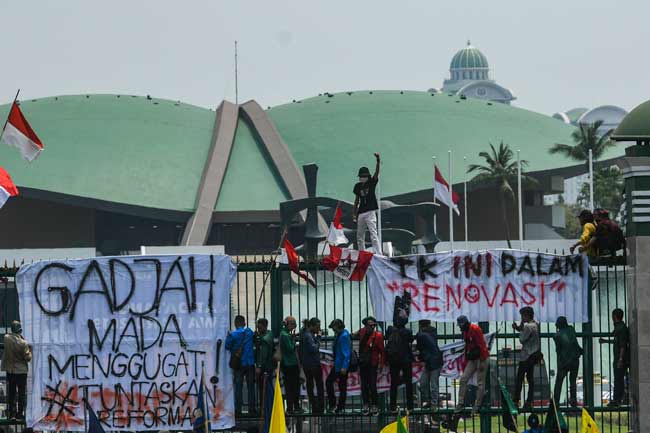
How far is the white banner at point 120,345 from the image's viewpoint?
1986 centimetres

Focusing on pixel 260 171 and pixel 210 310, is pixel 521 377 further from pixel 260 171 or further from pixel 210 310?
pixel 260 171

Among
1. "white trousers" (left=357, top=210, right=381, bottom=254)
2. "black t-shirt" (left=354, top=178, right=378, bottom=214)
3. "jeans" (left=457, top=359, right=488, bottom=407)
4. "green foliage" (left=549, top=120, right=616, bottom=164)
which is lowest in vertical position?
"jeans" (left=457, top=359, right=488, bottom=407)

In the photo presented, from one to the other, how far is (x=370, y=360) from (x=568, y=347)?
2481mm

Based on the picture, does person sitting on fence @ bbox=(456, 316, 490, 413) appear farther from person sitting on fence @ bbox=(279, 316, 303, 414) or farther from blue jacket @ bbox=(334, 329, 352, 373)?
person sitting on fence @ bbox=(279, 316, 303, 414)

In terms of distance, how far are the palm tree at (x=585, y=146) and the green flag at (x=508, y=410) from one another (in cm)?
8931

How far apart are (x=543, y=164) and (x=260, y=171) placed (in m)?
20.4

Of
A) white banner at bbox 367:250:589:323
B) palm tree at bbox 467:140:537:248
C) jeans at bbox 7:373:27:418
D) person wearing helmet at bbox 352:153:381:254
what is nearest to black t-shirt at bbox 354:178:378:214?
person wearing helmet at bbox 352:153:381:254

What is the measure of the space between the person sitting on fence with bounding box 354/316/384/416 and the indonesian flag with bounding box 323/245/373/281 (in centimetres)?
66

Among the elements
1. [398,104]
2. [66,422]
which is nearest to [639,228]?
[66,422]

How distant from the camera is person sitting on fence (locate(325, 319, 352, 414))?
19.7m

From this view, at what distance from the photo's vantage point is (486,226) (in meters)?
121

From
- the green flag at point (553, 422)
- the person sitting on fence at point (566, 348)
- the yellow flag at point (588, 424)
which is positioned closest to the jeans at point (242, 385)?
the green flag at point (553, 422)

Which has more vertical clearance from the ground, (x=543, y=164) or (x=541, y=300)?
(x=543, y=164)

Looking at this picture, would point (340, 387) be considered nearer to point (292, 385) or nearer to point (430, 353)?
point (292, 385)
